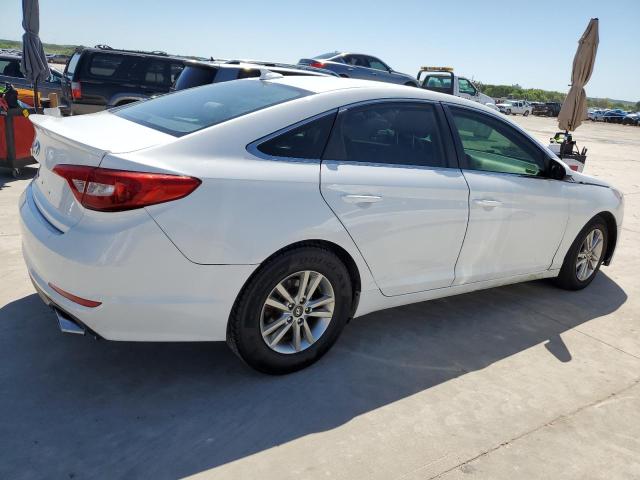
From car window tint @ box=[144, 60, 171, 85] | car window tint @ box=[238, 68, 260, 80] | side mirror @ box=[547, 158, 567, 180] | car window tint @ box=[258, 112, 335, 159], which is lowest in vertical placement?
car window tint @ box=[144, 60, 171, 85]

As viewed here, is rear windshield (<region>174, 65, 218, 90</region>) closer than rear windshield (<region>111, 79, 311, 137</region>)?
No

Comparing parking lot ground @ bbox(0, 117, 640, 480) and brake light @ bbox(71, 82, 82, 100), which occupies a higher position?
Result: brake light @ bbox(71, 82, 82, 100)

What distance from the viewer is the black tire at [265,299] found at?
293 cm

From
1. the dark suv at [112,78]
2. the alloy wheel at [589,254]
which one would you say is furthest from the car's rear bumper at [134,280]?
the dark suv at [112,78]

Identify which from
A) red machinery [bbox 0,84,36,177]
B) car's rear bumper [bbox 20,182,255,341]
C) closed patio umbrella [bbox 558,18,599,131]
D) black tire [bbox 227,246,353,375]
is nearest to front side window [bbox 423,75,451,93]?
closed patio umbrella [bbox 558,18,599,131]

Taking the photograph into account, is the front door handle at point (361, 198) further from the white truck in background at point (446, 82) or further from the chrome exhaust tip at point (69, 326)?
the white truck in background at point (446, 82)

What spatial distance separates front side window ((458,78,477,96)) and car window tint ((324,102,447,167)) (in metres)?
18.8

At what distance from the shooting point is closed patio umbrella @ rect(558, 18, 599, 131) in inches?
Result: 419

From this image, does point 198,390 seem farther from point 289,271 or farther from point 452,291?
point 452,291

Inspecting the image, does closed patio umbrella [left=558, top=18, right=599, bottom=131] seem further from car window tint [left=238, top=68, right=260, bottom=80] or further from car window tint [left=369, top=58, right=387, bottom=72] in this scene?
car window tint [left=369, top=58, right=387, bottom=72]

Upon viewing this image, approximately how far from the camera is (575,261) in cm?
487

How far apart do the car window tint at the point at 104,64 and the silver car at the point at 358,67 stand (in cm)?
675

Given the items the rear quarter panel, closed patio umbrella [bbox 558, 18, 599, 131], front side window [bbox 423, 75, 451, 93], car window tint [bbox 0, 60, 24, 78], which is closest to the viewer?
the rear quarter panel

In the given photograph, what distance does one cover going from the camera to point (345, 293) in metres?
3.31
